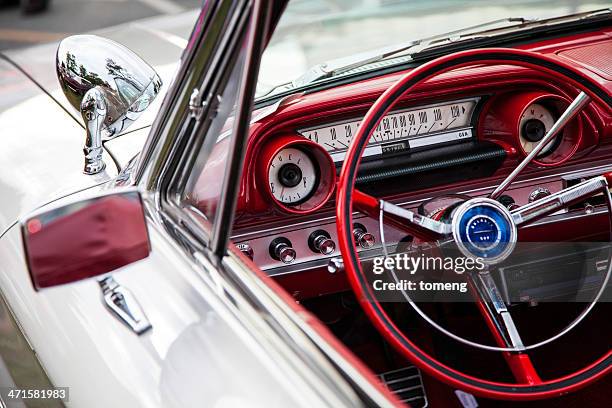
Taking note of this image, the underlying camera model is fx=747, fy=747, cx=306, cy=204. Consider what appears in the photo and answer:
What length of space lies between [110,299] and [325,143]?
3.09 feet

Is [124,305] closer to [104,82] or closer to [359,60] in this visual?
[104,82]

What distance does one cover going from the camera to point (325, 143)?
6.88 ft

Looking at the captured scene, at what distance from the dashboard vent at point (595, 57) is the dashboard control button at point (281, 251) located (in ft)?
3.30

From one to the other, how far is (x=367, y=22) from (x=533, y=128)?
0.71 m

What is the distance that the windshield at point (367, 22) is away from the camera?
236 centimetres

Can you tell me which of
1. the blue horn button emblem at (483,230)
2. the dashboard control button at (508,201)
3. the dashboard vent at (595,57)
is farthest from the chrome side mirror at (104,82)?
the dashboard vent at (595,57)

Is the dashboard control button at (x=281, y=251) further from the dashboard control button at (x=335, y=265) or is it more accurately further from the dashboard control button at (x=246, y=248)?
the dashboard control button at (x=335, y=265)

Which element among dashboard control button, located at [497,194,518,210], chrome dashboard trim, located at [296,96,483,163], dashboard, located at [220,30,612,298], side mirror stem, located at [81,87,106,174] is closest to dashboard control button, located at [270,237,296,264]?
dashboard, located at [220,30,612,298]

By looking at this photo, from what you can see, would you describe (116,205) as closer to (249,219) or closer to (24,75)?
(249,219)

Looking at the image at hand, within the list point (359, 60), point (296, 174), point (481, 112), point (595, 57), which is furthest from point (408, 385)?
point (595, 57)

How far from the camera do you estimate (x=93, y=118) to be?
1750 mm

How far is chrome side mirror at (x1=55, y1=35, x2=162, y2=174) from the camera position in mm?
1771

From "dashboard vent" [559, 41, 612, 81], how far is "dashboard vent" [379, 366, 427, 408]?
3.40ft

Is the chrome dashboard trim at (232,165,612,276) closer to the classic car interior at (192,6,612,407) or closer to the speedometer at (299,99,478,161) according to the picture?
the classic car interior at (192,6,612,407)
